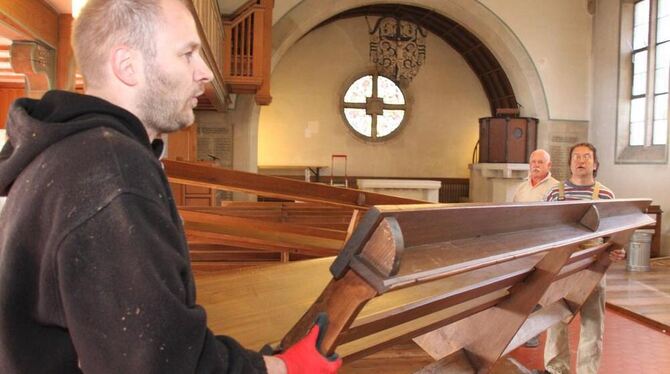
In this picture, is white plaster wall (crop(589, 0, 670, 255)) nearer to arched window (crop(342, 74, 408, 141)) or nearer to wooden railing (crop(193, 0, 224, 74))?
arched window (crop(342, 74, 408, 141))

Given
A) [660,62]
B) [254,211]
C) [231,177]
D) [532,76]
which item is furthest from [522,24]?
[231,177]

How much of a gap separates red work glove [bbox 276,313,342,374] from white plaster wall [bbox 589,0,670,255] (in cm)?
977

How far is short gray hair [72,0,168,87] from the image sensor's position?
3.16 feet

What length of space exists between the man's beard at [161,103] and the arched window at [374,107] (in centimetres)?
1274

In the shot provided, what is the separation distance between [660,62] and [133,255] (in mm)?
10808

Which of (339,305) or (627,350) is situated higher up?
(339,305)

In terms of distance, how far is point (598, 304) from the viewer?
3.01 meters

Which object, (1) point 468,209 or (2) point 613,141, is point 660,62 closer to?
(2) point 613,141

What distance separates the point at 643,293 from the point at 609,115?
5.99 metres

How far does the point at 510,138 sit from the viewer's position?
10555mm

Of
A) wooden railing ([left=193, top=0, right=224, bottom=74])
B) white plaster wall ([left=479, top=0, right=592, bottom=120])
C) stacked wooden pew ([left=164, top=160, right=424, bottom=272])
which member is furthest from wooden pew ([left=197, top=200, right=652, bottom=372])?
white plaster wall ([left=479, top=0, right=592, bottom=120])

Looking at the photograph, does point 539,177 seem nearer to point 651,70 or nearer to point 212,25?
point 212,25

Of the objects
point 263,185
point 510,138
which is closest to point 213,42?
point 263,185

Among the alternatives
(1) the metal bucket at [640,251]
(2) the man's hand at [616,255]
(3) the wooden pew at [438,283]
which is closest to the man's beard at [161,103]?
(3) the wooden pew at [438,283]
